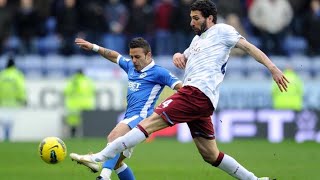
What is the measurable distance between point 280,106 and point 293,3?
4.07m

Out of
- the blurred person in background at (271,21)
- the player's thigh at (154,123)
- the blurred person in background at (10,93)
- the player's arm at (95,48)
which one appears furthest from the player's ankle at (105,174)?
the blurred person in background at (271,21)

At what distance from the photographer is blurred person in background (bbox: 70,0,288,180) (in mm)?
10539

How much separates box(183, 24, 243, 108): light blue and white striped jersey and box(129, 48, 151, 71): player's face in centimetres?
76

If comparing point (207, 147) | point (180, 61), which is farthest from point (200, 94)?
point (207, 147)

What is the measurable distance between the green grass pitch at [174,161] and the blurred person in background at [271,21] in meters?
3.87

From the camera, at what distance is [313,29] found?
2628 cm

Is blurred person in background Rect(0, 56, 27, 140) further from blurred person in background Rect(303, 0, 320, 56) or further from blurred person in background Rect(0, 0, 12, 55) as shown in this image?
blurred person in background Rect(303, 0, 320, 56)

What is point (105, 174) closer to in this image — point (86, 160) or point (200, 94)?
point (86, 160)

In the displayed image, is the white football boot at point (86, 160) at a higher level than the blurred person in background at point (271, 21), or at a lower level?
lower

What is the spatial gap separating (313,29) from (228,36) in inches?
625

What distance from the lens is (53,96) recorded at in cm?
2552

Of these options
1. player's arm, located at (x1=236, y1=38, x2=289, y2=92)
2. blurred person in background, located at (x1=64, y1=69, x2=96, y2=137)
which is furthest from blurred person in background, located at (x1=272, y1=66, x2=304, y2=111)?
player's arm, located at (x1=236, y1=38, x2=289, y2=92)

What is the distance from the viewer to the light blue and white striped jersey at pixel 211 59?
425 inches

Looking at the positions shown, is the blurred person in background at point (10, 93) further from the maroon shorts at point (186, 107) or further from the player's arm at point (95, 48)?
the maroon shorts at point (186, 107)
